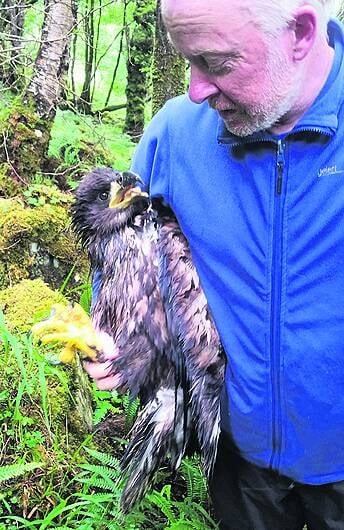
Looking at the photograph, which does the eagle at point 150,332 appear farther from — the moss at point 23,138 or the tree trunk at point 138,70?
the tree trunk at point 138,70

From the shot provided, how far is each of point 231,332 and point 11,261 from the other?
259 centimetres

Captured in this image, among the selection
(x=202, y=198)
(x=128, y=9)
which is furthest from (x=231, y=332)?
(x=128, y=9)

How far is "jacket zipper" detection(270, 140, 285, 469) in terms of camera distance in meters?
1.93

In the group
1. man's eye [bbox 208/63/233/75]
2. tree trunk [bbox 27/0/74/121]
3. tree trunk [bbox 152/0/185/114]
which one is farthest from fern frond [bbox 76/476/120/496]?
tree trunk [bbox 152/0/185/114]

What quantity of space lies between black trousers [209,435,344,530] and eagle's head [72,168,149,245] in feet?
3.17

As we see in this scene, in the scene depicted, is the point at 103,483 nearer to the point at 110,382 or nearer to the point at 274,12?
the point at 110,382

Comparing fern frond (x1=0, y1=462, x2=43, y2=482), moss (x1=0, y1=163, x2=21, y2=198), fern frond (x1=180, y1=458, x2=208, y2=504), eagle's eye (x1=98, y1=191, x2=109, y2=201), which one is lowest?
fern frond (x1=180, y1=458, x2=208, y2=504)

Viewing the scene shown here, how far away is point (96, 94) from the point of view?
13.2 meters

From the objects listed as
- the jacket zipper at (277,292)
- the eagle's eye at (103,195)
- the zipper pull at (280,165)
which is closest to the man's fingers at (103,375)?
the jacket zipper at (277,292)

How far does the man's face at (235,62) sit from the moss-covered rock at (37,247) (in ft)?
8.40

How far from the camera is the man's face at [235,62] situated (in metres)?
1.71

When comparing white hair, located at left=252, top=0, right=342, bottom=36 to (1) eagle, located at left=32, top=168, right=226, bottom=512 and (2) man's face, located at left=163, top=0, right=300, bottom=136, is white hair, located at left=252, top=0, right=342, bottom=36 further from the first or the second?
(1) eagle, located at left=32, top=168, right=226, bottom=512

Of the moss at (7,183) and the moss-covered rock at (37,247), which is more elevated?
the moss at (7,183)

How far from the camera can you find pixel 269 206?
77.3 inches
